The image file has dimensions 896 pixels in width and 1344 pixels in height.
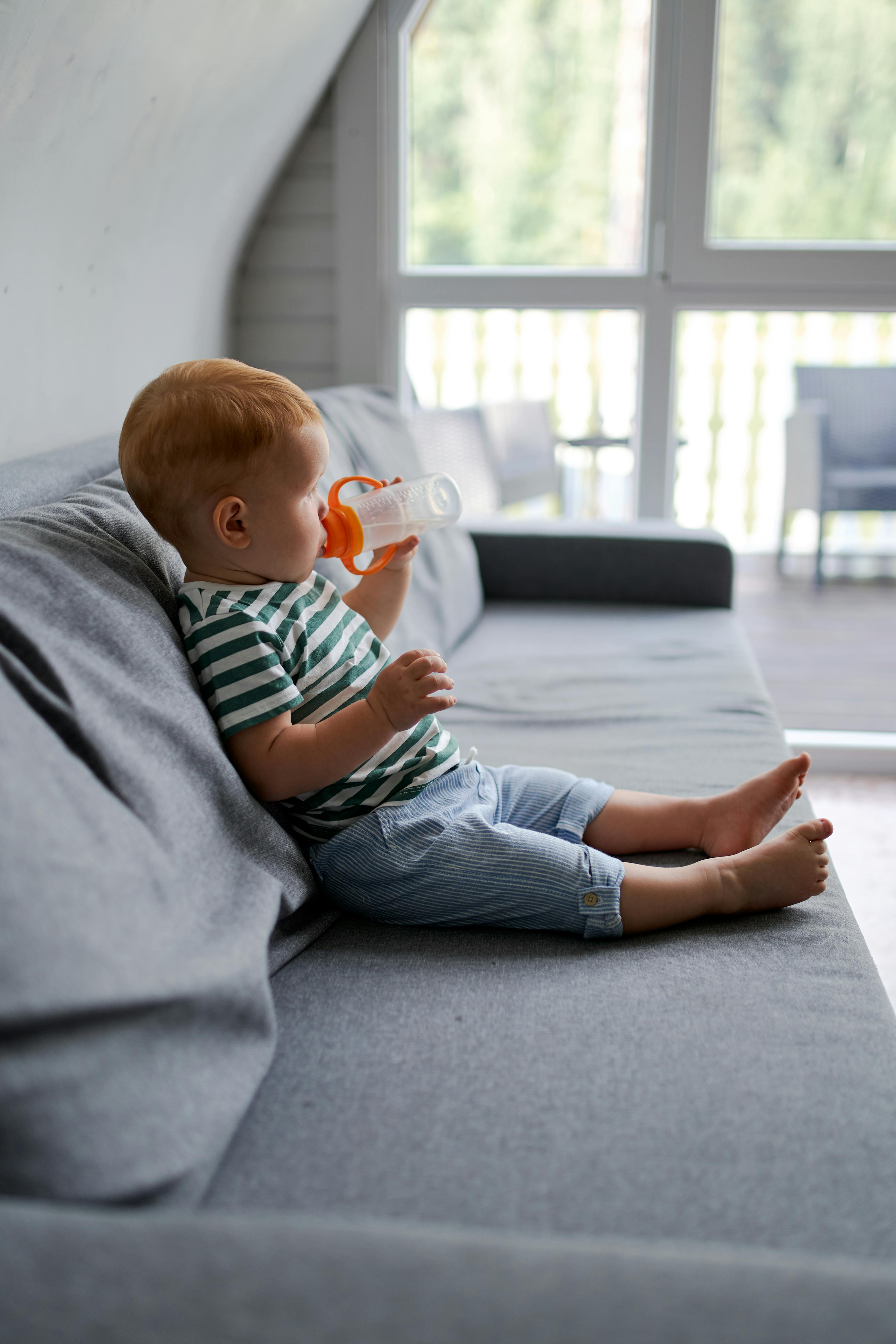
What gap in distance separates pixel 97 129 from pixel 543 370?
1.50 metres

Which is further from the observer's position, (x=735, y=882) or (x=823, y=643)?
(x=823, y=643)

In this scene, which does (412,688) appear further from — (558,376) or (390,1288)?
(558,376)

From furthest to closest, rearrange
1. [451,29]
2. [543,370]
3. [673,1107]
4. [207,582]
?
[543,370] < [451,29] < [207,582] < [673,1107]

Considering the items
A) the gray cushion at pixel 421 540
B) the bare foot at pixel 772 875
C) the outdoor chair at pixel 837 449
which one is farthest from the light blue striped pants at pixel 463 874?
the outdoor chair at pixel 837 449

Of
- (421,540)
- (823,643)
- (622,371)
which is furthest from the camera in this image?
(823,643)

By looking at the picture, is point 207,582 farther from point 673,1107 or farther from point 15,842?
point 673,1107

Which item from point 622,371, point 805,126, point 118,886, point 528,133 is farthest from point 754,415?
point 118,886

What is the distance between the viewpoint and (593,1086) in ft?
2.72

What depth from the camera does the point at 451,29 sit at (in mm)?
2596

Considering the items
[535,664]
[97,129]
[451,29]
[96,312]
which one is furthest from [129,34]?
[451,29]

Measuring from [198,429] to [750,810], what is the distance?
73cm

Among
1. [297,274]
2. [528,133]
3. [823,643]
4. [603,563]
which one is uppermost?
[528,133]

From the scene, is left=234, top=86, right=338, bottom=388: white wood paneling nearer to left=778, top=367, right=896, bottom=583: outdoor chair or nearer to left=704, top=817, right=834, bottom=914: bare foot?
left=778, top=367, right=896, bottom=583: outdoor chair

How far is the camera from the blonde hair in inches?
40.5
